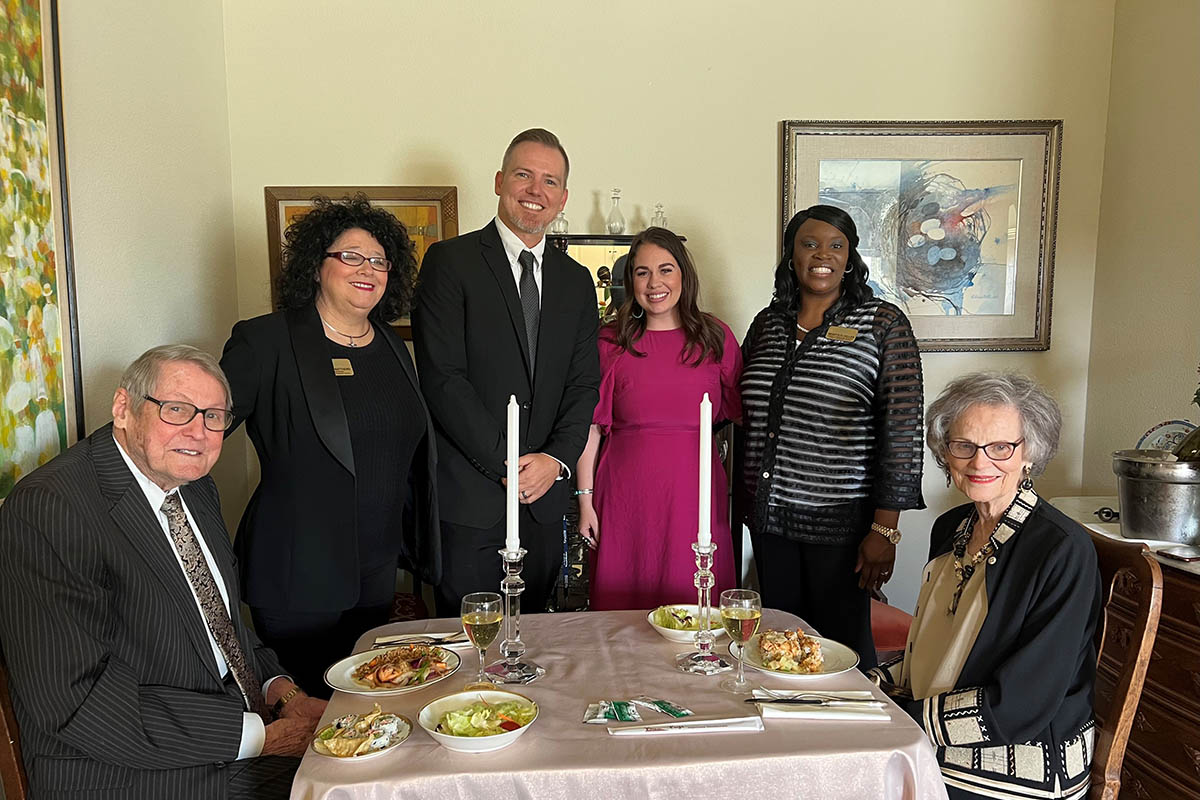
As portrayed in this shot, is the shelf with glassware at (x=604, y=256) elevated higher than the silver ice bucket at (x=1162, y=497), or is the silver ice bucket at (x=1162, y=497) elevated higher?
the shelf with glassware at (x=604, y=256)

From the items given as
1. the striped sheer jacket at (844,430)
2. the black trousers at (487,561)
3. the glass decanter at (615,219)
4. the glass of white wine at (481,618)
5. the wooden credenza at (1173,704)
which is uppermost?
the glass decanter at (615,219)

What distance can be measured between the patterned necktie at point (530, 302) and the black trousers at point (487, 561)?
0.46m

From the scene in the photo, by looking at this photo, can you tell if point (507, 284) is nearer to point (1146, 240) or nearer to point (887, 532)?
point (887, 532)

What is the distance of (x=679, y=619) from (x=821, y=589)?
2.82ft

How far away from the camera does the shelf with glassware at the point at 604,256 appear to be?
3.20m

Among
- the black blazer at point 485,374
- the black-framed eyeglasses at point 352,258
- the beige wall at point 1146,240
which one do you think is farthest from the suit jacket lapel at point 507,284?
the beige wall at point 1146,240

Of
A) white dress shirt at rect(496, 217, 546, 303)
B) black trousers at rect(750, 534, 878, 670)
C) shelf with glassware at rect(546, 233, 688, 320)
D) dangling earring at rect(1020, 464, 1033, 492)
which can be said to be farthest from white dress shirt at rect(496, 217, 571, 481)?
dangling earring at rect(1020, 464, 1033, 492)

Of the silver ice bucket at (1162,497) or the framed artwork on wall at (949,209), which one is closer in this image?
the silver ice bucket at (1162,497)

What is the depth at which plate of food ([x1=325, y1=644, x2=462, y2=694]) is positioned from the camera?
1405 mm

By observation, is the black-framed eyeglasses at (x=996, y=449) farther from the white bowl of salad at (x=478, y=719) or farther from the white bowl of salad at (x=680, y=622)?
the white bowl of salad at (x=478, y=719)

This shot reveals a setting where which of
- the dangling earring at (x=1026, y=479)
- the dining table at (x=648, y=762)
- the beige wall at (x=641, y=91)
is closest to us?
the dining table at (x=648, y=762)

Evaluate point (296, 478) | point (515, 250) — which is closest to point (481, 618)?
point (296, 478)

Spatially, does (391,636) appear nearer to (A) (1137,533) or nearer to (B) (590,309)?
(B) (590,309)

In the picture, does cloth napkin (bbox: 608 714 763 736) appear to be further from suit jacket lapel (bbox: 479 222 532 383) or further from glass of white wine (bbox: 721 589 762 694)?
suit jacket lapel (bbox: 479 222 532 383)
